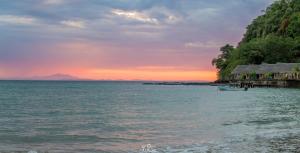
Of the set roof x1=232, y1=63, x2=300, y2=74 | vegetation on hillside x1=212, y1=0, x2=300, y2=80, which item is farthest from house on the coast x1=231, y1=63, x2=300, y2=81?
vegetation on hillside x1=212, y1=0, x2=300, y2=80

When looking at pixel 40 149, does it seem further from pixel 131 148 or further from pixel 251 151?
pixel 251 151

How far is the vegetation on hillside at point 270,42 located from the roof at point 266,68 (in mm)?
8621

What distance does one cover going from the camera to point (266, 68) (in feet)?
362

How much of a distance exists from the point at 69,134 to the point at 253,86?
89822mm

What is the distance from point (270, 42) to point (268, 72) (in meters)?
18.4

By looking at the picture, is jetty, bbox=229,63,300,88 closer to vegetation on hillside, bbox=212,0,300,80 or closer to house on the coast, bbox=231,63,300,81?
house on the coast, bbox=231,63,300,81

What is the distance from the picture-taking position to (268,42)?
124000mm

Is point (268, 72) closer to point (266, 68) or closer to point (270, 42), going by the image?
point (266, 68)

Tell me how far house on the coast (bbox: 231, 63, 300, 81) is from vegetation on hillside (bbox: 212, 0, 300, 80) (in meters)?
9.24

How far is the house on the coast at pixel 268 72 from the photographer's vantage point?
102m

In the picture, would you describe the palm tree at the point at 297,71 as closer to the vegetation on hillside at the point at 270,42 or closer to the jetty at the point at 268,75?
the jetty at the point at 268,75

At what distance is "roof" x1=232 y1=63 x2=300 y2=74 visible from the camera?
10469 centimetres

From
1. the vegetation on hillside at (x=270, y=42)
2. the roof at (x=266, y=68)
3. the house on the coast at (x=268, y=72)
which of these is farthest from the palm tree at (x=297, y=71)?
the vegetation on hillside at (x=270, y=42)

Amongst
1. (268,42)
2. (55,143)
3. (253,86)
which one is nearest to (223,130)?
(55,143)
